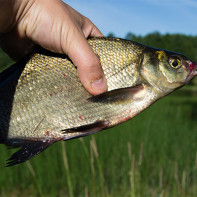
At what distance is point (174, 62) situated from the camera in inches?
54.3

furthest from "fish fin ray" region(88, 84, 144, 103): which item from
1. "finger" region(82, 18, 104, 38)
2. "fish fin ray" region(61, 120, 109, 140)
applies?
"finger" region(82, 18, 104, 38)

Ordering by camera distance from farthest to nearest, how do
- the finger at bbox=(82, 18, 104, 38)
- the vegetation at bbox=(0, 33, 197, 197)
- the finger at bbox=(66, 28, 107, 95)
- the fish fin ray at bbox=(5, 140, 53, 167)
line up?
the vegetation at bbox=(0, 33, 197, 197), the finger at bbox=(82, 18, 104, 38), the finger at bbox=(66, 28, 107, 95), the fish fin ray at bbox=(5, 140, 53, 167)

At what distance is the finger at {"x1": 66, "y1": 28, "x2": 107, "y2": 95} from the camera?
1305 millimetres

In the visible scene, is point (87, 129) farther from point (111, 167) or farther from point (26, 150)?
point (111, 167)

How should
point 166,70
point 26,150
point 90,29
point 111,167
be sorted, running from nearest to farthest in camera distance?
point 26,150
point 166,70
point 90,29
point 111,167

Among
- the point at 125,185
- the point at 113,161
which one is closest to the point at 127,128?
the point at 113,161

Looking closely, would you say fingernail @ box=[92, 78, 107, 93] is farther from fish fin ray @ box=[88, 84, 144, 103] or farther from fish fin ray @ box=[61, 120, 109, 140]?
fish fin ray @ box=[61, 120, 109, 140]

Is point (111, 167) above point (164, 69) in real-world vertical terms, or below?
below

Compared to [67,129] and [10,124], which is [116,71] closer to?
[67,129]

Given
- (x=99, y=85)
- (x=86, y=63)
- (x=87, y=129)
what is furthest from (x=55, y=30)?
(x=87, y=129)

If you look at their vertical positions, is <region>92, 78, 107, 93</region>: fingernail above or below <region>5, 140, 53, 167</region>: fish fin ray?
above

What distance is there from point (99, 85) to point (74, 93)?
4.6 inches

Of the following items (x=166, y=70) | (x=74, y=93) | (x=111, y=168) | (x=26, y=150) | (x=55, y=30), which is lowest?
(x=111, y=168)

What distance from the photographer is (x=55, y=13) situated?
1381 mm
